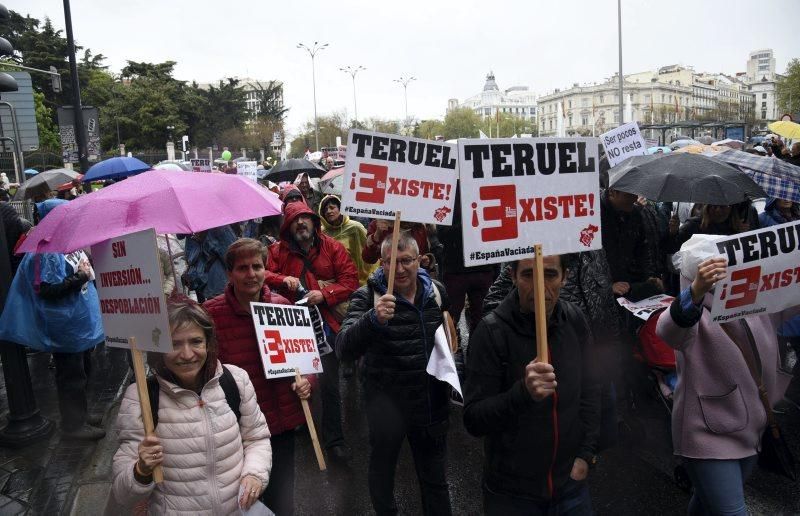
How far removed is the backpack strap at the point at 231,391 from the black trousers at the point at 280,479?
56cm

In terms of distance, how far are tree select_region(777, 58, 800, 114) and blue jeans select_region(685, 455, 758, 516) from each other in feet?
145

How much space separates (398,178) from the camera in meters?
3.34

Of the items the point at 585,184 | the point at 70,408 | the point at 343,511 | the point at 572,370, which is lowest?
the point at 343,511

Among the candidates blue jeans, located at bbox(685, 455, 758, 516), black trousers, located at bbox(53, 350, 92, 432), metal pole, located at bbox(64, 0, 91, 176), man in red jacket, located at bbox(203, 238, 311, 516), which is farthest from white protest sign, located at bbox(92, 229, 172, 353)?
metal pole, located at bbox(64, 0, 91, 176)

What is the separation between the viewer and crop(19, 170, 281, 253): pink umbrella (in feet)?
9.34

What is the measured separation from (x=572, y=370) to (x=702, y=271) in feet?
2.17

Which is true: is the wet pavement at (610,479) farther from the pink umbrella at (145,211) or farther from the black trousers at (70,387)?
the pink umbrella at (145,211)

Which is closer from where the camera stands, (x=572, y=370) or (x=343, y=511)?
(x=572, y=370)

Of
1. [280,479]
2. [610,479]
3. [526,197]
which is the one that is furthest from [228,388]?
[610,479]

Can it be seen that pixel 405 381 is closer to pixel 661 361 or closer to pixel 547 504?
pixel 547 504

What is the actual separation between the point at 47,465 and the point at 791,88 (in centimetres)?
4697

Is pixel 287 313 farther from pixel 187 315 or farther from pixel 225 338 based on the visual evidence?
pixel 187 315

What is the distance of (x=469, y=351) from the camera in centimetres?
260

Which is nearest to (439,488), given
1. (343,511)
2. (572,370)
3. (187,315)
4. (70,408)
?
(343,511)
